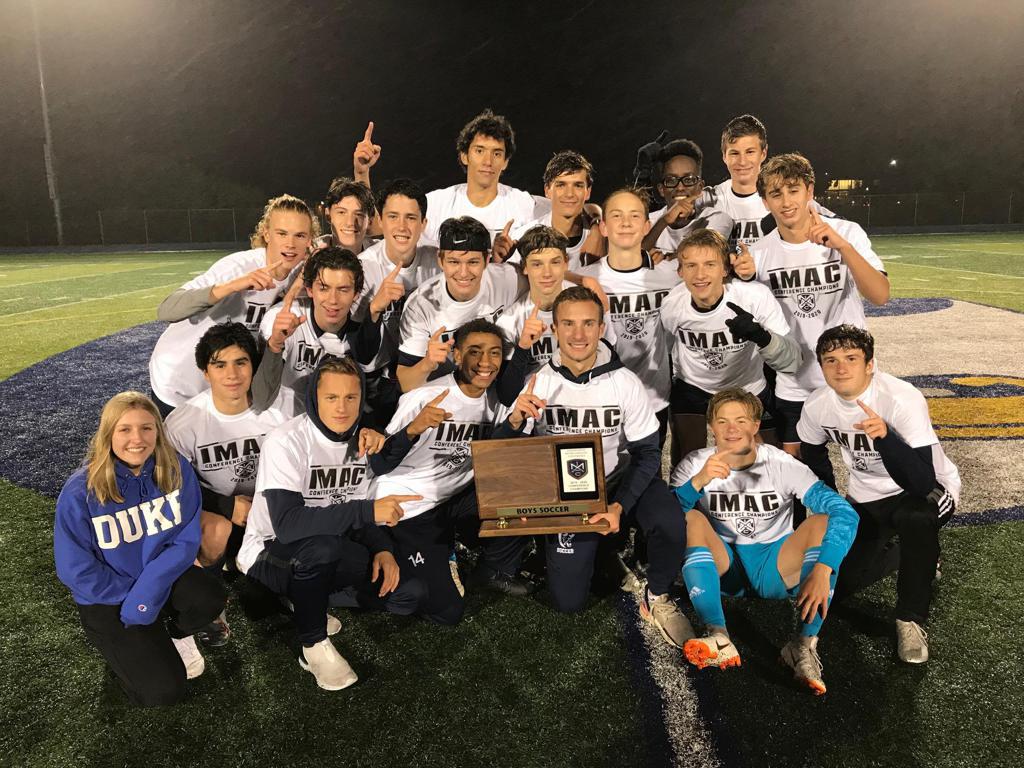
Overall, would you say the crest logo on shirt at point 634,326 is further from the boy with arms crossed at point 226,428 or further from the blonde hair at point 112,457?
the blonde hair at point 112,457

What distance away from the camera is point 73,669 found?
3.29 metres

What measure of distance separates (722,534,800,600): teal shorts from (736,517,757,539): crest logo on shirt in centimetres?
6

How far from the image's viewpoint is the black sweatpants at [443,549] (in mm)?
3625

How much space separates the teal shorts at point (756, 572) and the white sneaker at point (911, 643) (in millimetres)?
Result: 493

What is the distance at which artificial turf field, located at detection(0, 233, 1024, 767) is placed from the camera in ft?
8.98

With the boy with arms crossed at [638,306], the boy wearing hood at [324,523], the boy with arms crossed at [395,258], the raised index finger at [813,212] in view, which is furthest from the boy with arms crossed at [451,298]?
the raised index finger at [813,212]

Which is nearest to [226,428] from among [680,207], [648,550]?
[648,550]

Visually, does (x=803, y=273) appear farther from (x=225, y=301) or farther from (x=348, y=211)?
(x=225, y=301)

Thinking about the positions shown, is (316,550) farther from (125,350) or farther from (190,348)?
(125,350)

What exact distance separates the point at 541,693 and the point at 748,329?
215 centimetres

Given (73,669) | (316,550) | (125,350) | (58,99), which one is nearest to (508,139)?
(316,550)

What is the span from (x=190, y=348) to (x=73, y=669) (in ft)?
6.75

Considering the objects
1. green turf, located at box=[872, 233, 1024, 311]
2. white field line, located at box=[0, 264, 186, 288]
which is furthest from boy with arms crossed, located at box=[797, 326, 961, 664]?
white field line, located at box=[0, 264, 186, 288]

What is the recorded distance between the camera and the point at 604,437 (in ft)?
13.2
